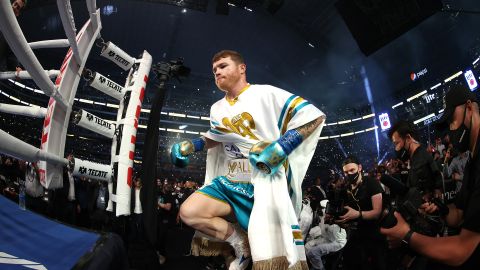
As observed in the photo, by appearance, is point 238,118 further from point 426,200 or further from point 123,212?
point 426,200

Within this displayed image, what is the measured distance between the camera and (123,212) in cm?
293

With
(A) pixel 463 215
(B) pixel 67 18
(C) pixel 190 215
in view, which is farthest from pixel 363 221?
(B) pixel 67 18

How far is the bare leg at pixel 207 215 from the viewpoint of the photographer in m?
2.15

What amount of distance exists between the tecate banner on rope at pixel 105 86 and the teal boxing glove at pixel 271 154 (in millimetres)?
1924

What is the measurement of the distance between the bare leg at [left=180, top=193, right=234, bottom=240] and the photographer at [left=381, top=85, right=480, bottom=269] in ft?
3.71

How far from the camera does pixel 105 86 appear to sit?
313 cm

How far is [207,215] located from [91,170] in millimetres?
1359

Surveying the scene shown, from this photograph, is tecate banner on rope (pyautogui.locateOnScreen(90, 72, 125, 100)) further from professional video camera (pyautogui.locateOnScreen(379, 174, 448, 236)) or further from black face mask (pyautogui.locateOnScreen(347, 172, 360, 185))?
black face mask (pyautogui.locateOnScreen(347, 172, 360, 185))

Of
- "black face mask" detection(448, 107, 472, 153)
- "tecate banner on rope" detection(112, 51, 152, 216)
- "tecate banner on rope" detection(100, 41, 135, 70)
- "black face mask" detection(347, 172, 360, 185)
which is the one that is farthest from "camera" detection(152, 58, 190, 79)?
"black face mask" detection(347, 172, 360, 185)

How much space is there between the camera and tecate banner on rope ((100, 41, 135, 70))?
3.32 m

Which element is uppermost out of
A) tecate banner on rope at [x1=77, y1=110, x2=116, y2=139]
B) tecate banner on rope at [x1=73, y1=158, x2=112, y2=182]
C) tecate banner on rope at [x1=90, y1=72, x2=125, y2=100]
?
tecate banner on rope at [x1=90, y1=72, x2=125, y2=100]

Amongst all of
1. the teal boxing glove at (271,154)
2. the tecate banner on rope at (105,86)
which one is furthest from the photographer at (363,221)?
the tecate banner on rope at (105,86)

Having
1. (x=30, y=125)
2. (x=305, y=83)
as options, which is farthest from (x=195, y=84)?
(x=30, y=125)

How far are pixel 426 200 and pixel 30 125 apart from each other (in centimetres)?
2315
